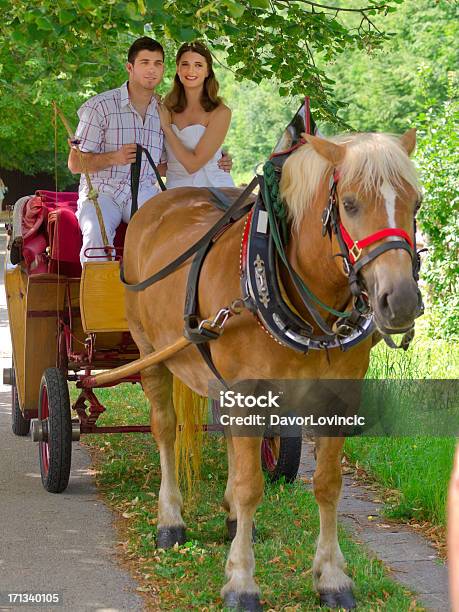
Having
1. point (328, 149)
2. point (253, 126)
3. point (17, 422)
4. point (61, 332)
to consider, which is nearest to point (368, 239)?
point (328, 149)

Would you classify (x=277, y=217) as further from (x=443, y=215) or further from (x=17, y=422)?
(x=443, y=215)

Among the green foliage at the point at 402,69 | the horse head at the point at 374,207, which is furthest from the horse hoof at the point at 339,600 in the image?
the green foliage at the point at 402,69

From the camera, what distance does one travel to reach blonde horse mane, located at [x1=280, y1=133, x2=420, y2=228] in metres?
3.75

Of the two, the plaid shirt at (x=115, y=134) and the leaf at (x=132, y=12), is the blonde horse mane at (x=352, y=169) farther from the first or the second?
the plaid shirt at (x=115, y=134)

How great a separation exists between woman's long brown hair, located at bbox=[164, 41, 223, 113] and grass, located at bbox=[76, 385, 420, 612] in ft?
7.42

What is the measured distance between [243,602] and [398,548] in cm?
113

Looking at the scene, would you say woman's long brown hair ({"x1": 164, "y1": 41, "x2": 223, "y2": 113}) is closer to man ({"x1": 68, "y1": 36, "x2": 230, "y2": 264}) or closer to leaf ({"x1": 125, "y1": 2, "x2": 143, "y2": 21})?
man ({"x1": 68, "y1": 36, "x2": 230, "y2": 264})

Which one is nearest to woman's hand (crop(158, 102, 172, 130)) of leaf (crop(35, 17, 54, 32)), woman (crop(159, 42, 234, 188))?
woman (crop(159, 42, 234, 188))

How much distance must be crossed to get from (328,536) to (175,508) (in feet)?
3.55

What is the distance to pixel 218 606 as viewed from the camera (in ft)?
14.3

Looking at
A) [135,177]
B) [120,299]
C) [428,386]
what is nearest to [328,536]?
[120,299]

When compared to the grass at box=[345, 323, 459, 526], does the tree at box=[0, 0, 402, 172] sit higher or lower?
higher

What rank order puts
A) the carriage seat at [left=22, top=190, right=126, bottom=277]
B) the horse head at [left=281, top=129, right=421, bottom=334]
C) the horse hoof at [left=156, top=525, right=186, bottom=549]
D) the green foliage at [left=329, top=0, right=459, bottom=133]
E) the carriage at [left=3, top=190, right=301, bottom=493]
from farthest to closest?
the green foliage at [left=329, top=0, right=459, bottom=133]
the carriage seat at [left=22, top=190, right=126, bottom=277]
the carriage at [left=3, top=190, right=301, bottom=493]
the horse hoof at [left=156, top=525, right=186, bottom=549]
the horse head at [left=281, top=129, right=421, bottom=334]

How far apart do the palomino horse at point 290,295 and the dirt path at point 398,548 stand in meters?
0.38
